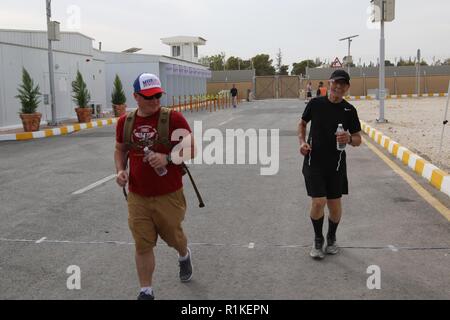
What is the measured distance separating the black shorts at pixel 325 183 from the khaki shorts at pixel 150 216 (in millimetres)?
1512

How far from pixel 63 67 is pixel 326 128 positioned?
2226 centimetres

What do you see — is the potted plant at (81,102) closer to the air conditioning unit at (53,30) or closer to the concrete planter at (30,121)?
the air conditioning unit at (53,30)

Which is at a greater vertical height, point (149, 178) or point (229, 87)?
point (229, 87)

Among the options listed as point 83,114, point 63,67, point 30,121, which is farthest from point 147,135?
point 63,67

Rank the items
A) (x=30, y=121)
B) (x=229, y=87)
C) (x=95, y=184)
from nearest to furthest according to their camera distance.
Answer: (x=95, y=184)
(x=30, y=121)
(x=229, y=87)

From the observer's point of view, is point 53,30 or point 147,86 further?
point 53,30

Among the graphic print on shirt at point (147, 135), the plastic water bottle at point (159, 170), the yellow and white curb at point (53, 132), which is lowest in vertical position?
the yellow and white curb at point (53, 132)

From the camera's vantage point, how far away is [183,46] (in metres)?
61.6

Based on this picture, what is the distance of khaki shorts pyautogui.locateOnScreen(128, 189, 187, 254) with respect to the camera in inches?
159

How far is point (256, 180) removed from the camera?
31.0 feet

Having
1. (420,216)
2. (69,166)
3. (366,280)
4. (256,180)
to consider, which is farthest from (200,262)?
(69,166)

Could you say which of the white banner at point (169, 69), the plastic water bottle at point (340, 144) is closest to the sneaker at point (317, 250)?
the plastic water bottle at point (340, 144)

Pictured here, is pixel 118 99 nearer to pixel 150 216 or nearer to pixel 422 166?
pixel 422 166

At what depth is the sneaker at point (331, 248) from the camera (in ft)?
17.2
